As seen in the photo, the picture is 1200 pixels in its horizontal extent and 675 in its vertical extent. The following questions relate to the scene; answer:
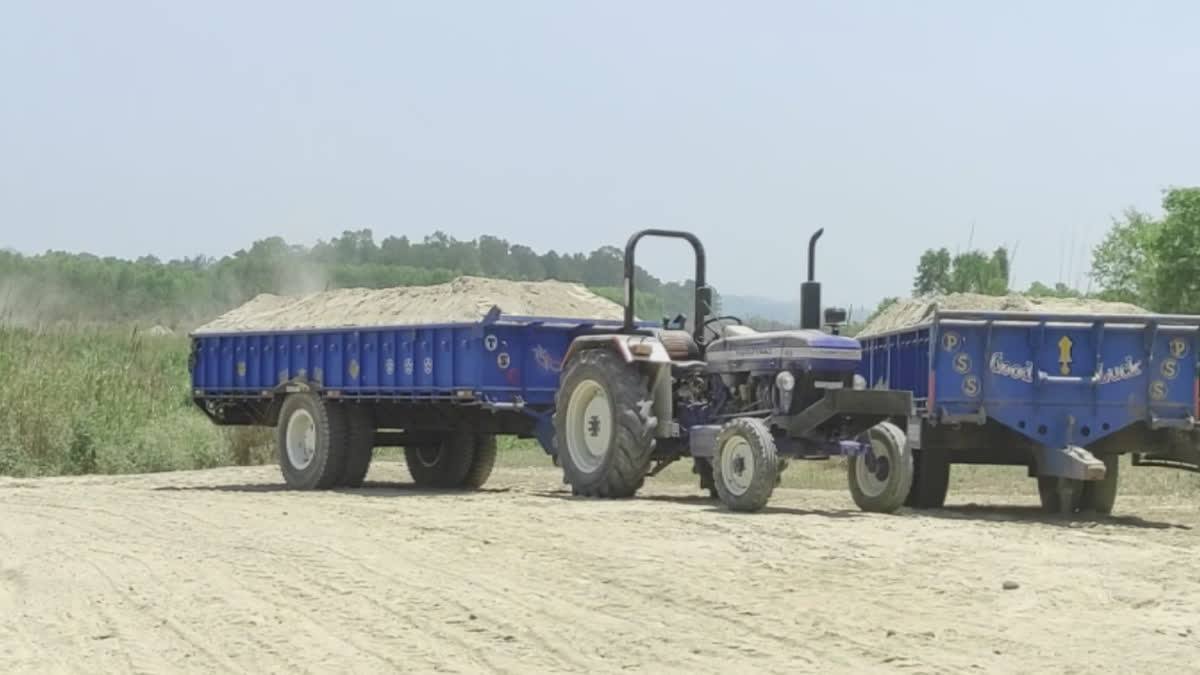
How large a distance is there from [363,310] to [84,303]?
A: 19.7 m

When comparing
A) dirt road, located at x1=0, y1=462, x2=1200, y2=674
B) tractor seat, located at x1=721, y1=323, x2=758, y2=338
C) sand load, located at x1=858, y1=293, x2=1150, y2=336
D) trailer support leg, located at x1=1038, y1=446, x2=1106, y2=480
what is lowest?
dirt road, located at x1=0, y1=462, x2=1200, y2=674

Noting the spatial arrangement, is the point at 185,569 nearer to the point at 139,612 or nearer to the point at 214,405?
the point at 139,612

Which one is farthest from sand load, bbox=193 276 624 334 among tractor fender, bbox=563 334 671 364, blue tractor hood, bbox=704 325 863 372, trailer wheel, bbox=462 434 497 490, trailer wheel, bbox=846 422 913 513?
trailer wheel, bbox=846 422 913 513

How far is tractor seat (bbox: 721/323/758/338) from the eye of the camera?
1523 centimetres

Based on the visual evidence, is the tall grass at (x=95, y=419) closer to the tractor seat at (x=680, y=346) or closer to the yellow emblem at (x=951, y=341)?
the tractor seat at (x=680, y=346)

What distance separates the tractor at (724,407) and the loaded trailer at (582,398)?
0.06 feet

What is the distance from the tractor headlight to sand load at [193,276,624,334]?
26.3ft

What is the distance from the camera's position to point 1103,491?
15734 millimetres

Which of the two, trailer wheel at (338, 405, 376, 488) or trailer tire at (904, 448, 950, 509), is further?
trailer wheel at (338, 405, 376, 488)

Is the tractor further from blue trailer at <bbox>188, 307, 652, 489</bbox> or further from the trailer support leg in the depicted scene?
the trailer support leg

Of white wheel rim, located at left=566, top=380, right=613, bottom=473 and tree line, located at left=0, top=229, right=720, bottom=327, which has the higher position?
tree line, located at left=0, top=229, right=720, bottom=327

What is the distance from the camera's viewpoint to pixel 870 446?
46.1 ft

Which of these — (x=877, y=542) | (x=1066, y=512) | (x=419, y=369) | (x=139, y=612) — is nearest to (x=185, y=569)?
(x=139, y=612)

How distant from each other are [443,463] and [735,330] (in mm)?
5357
